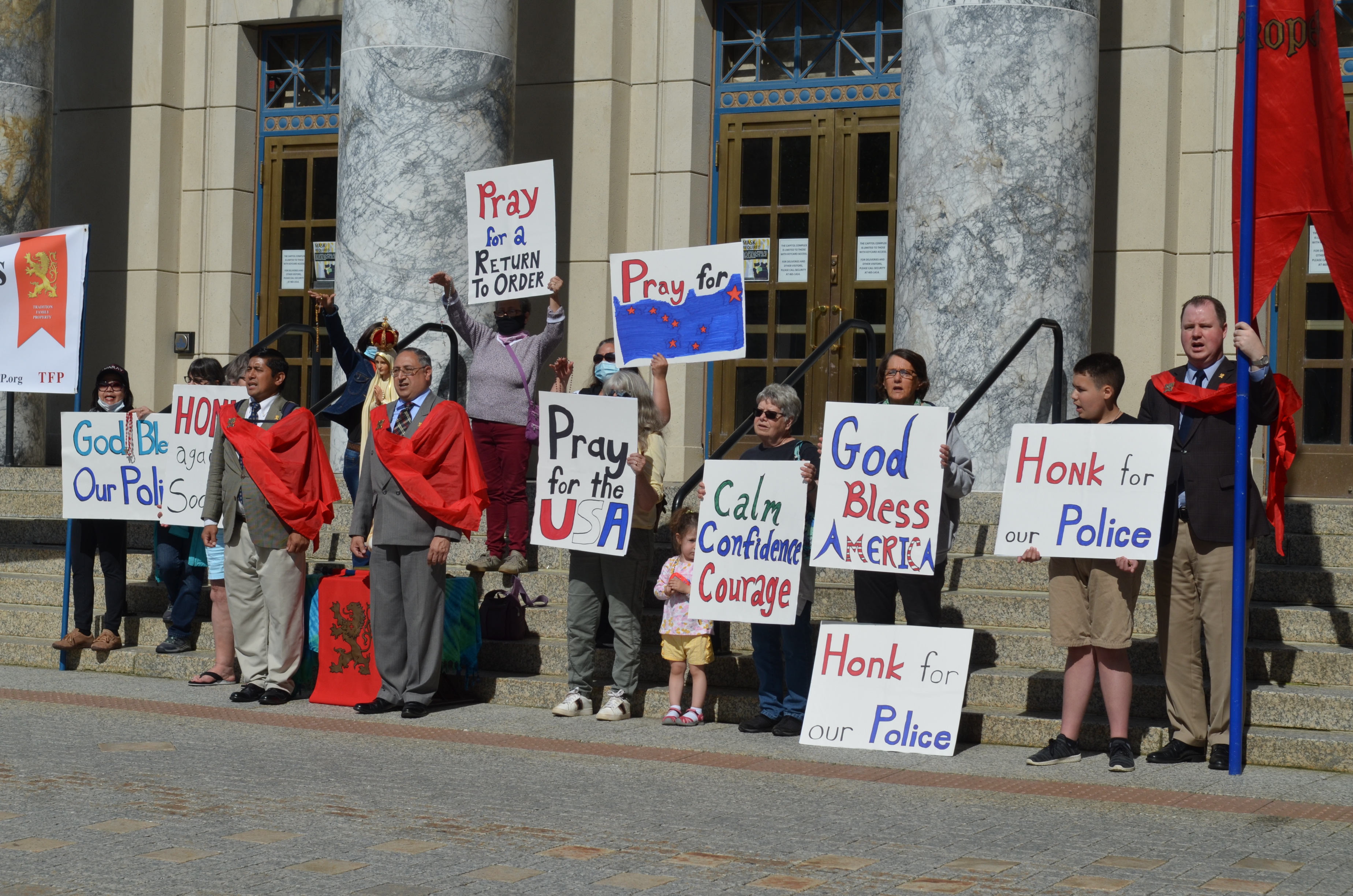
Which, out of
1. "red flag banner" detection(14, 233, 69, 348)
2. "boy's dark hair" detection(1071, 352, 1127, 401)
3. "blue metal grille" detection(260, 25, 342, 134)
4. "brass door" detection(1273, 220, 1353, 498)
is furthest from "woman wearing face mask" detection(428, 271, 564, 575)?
"blue metal grille" detection(260, 25, 342, 134)

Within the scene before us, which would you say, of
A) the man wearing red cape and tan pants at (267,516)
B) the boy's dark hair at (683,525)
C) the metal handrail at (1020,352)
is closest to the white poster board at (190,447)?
the man wearing red cape and tan pants at (267,516)

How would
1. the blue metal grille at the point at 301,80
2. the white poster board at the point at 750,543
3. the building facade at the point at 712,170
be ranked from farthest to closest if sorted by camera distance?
the blue metal grille at the point at 301,80 → the building facade at the point at 712,170 → the white poster board at the point at 750,543

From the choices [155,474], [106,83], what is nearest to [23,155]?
[106,83]

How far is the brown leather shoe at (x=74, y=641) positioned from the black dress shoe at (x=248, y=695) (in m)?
1.58

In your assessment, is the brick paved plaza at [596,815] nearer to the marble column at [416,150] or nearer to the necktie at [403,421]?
the necktie at [403,421]

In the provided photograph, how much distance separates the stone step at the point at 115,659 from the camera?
10.7 metres

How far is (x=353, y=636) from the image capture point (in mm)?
9867

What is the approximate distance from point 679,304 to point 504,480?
187 cm

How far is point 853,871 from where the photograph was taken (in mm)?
5957

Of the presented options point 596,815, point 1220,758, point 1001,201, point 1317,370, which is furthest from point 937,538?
point 1317,370

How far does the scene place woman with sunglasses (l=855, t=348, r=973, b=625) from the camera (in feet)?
28.1

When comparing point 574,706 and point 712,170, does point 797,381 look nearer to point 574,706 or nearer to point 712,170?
point 574,706

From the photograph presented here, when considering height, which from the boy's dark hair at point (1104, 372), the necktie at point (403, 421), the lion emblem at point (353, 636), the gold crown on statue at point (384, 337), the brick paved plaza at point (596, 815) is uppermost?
the gold crown on statue at point (384, 337)

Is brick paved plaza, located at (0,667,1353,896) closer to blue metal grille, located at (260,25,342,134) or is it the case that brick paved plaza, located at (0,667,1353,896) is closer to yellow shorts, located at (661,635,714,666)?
yellow shorts, located at (661,635,714,666)
